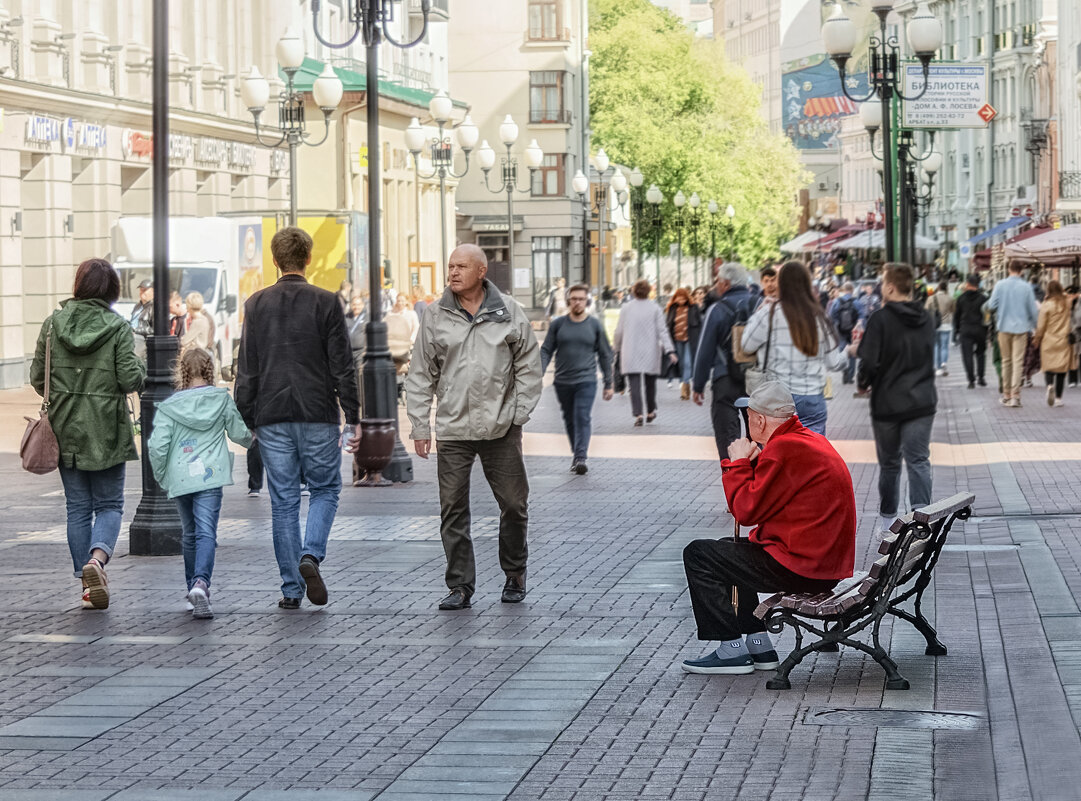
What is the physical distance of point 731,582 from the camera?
8.06 meters

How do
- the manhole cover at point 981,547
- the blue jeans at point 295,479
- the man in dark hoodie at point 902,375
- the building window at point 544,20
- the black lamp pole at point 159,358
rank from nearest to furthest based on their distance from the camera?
1. the blue jeans at point 295,479
2. the manhole cover at point 981,547
3. the black lamp pole at point 159,358
4. the man in dark hoodie at point 902,375
5. the building window at point 544,20

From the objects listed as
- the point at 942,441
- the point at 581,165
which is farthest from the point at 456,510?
the point at 581,165

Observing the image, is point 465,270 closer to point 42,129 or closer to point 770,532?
point 770,532

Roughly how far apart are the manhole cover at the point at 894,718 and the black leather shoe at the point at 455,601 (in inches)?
110

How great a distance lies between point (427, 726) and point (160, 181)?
5925mm

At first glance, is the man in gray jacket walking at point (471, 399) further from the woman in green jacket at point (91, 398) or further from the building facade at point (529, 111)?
the building facade at point (529, 111)

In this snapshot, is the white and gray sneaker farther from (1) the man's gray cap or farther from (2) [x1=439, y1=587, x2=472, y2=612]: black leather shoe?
(1) the man's gray cap

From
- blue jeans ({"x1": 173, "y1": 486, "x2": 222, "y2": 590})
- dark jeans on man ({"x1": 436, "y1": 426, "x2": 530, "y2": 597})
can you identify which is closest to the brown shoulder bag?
blue jeans ({"x1": 173, "y1": 486, "x2": 222, "y2": 590})

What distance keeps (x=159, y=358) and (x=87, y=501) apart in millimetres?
2042

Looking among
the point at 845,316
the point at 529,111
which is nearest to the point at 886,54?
the point at 845,316

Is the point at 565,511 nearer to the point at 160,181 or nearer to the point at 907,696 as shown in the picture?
the point at 160,181

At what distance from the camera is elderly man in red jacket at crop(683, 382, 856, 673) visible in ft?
25.8

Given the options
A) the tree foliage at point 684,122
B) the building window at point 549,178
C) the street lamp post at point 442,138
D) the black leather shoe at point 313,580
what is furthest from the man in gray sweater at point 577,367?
the building window at point 549,178

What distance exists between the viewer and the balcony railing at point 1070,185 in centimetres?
5769
